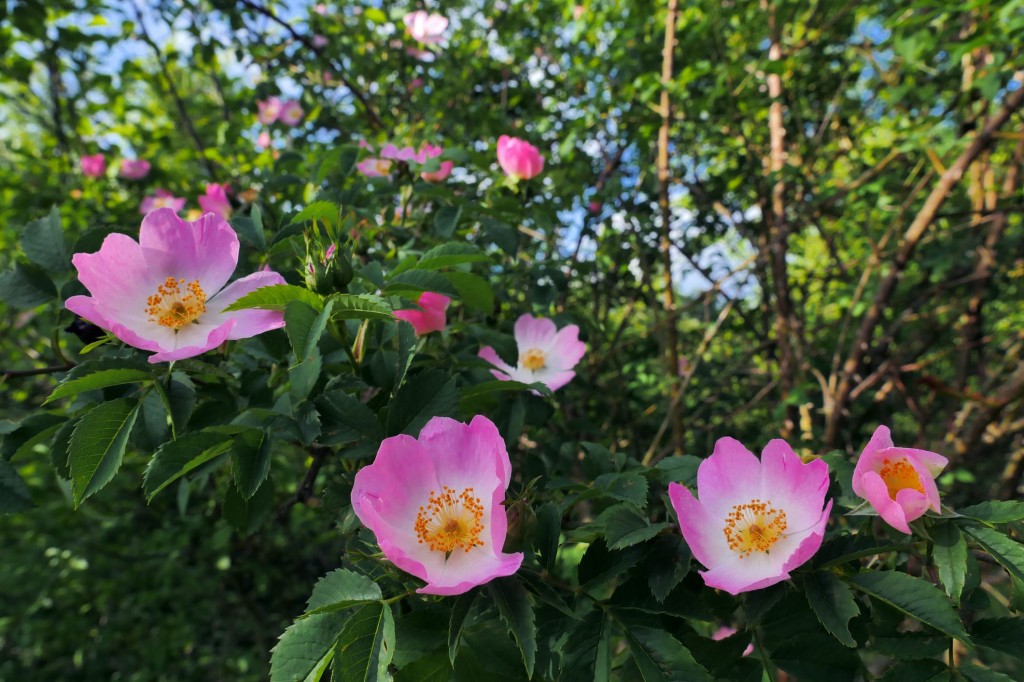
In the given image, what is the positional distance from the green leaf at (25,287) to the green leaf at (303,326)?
1.76 ft

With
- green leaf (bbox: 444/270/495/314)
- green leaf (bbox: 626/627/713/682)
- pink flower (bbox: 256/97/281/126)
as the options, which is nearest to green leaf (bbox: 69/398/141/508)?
green leaf (bbox: 444/270/495/314)

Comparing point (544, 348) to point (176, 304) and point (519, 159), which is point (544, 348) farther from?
point (176, 304)

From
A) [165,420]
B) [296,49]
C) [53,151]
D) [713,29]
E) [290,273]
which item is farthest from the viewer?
[53,151]

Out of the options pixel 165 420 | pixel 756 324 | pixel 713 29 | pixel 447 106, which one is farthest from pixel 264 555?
pixel 713 29

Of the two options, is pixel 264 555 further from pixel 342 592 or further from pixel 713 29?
pixel 713 29

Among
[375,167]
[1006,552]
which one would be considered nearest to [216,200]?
A: [375,167]

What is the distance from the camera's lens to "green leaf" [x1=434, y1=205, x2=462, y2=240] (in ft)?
3.68

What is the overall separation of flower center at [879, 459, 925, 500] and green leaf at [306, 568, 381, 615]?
538 millimetres

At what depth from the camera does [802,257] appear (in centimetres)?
360

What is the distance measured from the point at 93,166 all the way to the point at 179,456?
7.63 ft

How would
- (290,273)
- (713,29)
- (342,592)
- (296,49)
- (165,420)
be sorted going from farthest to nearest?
(296,49), (713,29), (290,273), (165,420), (342,592)

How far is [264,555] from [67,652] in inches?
37.6

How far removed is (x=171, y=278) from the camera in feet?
2.64

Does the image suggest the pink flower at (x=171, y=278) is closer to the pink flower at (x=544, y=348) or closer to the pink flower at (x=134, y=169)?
the pink flower at (x=544, y=348)
